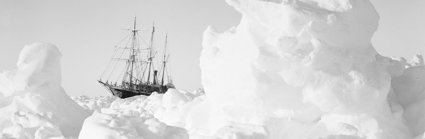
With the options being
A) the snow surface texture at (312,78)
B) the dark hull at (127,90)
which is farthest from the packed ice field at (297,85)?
the dark hull at (127,90)

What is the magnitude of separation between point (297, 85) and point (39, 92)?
533cm

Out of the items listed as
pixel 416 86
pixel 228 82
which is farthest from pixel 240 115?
pixel 416 86

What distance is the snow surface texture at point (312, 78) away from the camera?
5.93 meters

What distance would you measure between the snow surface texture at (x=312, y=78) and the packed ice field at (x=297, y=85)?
12mm

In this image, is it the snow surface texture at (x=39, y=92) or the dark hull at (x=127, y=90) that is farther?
the dark hull at (x=127, y=90)

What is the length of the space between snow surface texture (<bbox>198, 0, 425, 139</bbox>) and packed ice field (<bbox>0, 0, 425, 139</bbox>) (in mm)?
12

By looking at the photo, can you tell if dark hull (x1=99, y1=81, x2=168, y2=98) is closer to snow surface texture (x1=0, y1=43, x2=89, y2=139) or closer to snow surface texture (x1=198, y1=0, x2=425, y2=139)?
snow surface texture (x1=0, y1=43, x2=89, y2=139)

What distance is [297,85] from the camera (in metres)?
6.11

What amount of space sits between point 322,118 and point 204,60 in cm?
188

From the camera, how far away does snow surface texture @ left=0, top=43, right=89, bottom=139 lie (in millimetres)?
8679

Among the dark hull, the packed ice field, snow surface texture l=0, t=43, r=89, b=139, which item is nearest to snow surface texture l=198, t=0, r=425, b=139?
the packed ice field

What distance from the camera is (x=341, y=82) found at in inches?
236

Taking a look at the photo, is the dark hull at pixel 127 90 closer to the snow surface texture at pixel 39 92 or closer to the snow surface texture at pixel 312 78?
the snow surface texture at pixel 39 92

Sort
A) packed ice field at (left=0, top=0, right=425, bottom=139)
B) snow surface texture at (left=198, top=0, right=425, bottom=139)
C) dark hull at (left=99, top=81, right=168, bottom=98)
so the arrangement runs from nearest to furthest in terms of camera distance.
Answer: packed ice field at (left=0, top=0, right=425, bottom=139), snow surface texture at (left=198, top=0, right=425, bottom=139), dark hull at (left=99, top=81, right=168, bottom=98)
